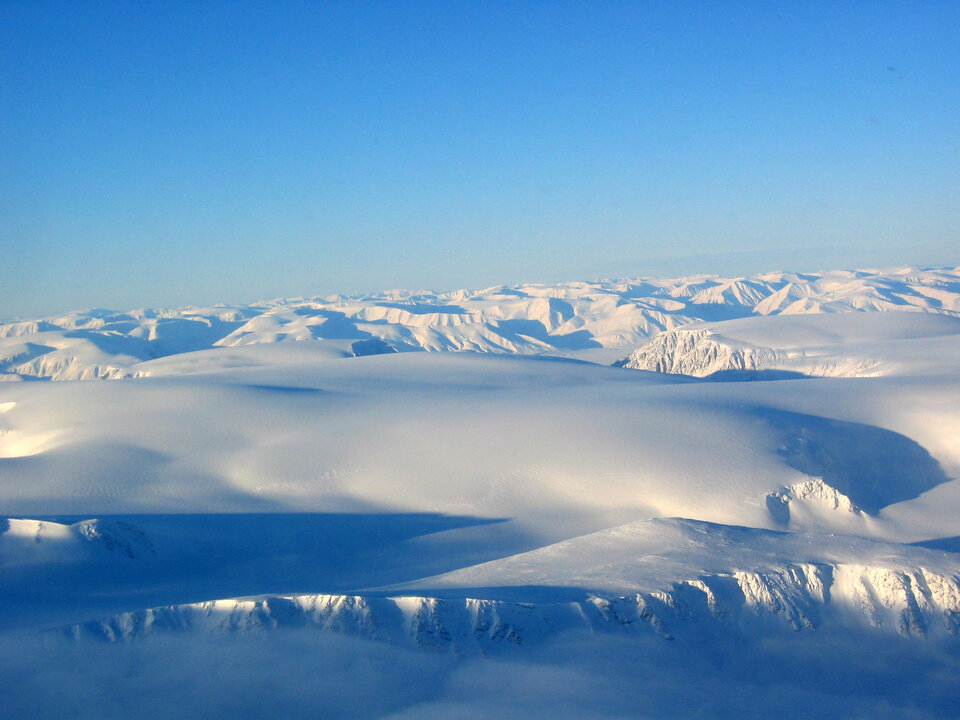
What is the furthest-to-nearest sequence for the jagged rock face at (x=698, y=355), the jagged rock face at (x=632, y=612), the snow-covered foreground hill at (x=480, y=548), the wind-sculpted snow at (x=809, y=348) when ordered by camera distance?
the jagged rock face at (x=698, y=355)
the wind-sculpted snow at (x=809, y=348)
the jagged rock face at (x=632, y=612)
the snow-covered foreground hill at (x=480, y=548)

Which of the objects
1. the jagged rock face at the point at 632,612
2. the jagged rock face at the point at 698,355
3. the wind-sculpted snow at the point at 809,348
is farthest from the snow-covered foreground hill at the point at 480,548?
the jagged rock face at the point at 698,355

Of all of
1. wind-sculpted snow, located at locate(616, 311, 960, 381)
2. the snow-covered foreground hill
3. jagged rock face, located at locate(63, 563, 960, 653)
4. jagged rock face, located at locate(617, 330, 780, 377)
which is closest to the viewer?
the snow-covered foreground hill

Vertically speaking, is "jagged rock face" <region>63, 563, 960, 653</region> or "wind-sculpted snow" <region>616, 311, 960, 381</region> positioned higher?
"wind-sculpted snow" <region>616, 311, 960, 381</region>

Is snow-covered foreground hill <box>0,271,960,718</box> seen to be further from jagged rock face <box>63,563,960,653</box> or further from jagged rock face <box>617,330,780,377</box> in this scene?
jagged rock face <box>617,330,780,377</box>

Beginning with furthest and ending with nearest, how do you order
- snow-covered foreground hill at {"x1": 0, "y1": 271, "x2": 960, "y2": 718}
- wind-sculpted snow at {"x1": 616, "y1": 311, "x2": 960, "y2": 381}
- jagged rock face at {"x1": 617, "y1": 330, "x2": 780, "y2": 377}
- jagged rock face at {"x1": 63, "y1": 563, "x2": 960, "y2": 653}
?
jagged rock face at {"x1": 617, "y1": 330, "x2": 780, "y2": 377} → wind-sculpted snow at {"x1": 616, "y1": 311, "x2": 960, "y2": 381} → jagged rock face at {"x1": 63, "y1": 563, "x2": 960, "y2": 653} → snow-covered foreground hill at {"x1": 0, "y1": 271, "x2": 960, "y2": 718}

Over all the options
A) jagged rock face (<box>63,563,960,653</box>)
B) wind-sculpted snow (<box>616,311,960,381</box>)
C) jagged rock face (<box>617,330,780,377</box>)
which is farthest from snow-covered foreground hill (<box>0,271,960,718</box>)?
jagged rock face (<box>617,330,780,377</box>)

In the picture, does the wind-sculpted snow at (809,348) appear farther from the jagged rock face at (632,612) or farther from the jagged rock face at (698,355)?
the jagged rock face at (632,612)

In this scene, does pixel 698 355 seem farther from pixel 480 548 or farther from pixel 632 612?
pixel 632 612
